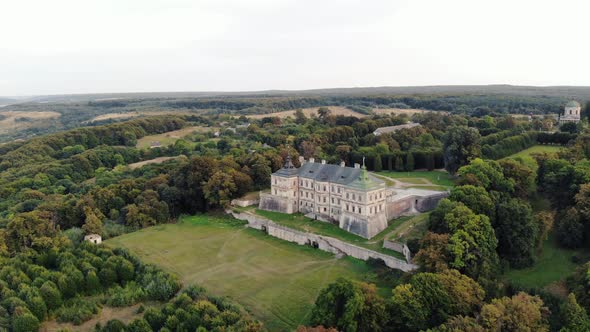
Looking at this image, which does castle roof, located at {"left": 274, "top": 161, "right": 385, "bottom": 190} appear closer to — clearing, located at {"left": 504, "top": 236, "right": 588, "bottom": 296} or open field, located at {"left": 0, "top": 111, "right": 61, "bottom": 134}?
clearing, located at {"left": 504, "top": 236, "right": 588, "bottom": 296}

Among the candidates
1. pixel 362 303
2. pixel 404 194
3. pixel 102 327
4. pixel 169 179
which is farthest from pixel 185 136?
pixel 362 303

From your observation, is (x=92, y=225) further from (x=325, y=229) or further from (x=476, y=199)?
(x=476, y=199)

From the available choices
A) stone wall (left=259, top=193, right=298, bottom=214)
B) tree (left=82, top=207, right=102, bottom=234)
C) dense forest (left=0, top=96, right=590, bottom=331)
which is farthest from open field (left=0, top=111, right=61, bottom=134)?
stone wall (left=259, top=193, right=298, bottom=214)

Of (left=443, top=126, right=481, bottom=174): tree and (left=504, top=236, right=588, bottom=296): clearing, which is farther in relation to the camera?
(left=443, top=126, right=481, bottom=174): tree

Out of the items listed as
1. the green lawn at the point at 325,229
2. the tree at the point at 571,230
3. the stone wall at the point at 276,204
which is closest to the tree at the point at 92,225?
the green lawn at the point at 325,229

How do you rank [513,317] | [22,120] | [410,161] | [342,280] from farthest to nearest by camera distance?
→ [22,120]
[410,161]
[342,280]
[513,317]

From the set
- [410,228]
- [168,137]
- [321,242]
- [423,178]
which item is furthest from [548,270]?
[168,137]
